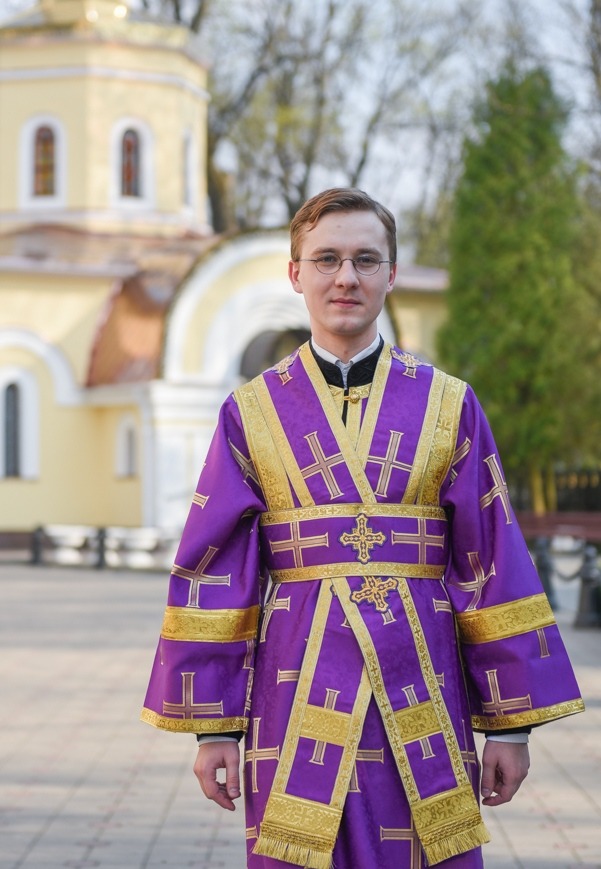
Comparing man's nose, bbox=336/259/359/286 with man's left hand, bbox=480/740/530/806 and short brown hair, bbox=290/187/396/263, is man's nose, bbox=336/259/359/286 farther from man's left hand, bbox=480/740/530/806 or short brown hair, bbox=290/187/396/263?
man's left hand, bbox=480/740/530/806

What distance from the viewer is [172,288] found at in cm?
2756

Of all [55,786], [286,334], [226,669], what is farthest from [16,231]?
[226,669]

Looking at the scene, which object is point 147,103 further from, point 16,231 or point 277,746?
point 277,746

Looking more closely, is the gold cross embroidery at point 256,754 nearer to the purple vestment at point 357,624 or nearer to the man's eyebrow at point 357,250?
the purple vestment at point 357,624

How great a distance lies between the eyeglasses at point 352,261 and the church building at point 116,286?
891 inches

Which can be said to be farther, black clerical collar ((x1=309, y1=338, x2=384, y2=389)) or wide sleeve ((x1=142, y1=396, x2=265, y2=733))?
black clerical collar ((x1=309, y1=338, x2=384, y2=389))

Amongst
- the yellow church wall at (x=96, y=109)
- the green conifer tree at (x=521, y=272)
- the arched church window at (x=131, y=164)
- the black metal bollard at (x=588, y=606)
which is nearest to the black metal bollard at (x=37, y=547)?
the yellow church wall at (x=96, y=109)

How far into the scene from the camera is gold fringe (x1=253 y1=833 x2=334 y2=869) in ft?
11.5

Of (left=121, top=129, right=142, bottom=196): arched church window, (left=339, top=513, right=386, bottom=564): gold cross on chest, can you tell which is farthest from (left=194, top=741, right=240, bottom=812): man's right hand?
(left=121, top=129, right=142, bottom=196): arched church window

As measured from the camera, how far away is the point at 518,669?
3684 mm

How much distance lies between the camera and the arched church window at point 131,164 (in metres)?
30.8

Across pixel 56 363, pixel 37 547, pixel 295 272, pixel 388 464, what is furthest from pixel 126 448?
pixel 388 464

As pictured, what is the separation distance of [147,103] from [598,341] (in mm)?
10118

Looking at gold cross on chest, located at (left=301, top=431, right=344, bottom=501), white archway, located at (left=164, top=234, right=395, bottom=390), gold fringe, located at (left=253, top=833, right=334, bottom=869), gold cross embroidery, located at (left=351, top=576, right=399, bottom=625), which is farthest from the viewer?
white archway, located at (left=164, top=234, right=395, bottom=390)
